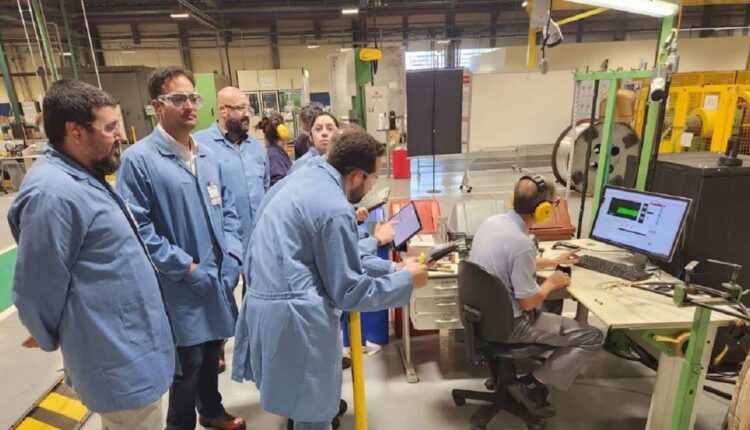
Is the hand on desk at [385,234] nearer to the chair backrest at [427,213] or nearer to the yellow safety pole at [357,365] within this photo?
the yellow safety pole at [357,365]

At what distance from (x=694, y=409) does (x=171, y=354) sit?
206cm

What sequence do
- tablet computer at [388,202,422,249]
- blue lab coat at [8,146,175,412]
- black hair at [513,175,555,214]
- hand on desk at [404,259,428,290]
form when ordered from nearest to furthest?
blue lab coat at [8,146,175,412]
hand on desk at [404,259,428,290]
black hair at [513,175,555,214]
tablet computer at [388,202,422,249]

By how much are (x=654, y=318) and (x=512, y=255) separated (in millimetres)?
597

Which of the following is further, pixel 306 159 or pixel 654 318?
pixel 306 159

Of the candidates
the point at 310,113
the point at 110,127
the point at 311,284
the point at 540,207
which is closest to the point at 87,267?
the point at 110,127

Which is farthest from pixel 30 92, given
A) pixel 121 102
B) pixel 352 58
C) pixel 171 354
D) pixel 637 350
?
pixel 637 350

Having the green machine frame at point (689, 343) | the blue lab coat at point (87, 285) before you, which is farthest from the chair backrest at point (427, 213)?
the blue lab coat at point (87, 285)

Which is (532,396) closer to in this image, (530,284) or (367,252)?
(530,284)

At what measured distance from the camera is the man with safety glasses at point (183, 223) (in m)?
1.64

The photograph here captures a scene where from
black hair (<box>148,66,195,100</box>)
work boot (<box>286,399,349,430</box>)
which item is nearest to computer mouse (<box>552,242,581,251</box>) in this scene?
work boot (<box>286,399,349,430</box>)

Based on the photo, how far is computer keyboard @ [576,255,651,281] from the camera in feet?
6.78

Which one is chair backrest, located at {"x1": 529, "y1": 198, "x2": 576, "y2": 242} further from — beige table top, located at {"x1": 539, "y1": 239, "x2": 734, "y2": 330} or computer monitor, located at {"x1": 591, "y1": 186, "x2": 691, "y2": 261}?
beige table top, located at {"x1": 539, "y1": 239, "x2": 734, "y2": 330}

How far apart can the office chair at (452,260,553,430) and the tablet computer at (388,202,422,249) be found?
17.0 inches

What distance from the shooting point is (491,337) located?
73.5 inches
